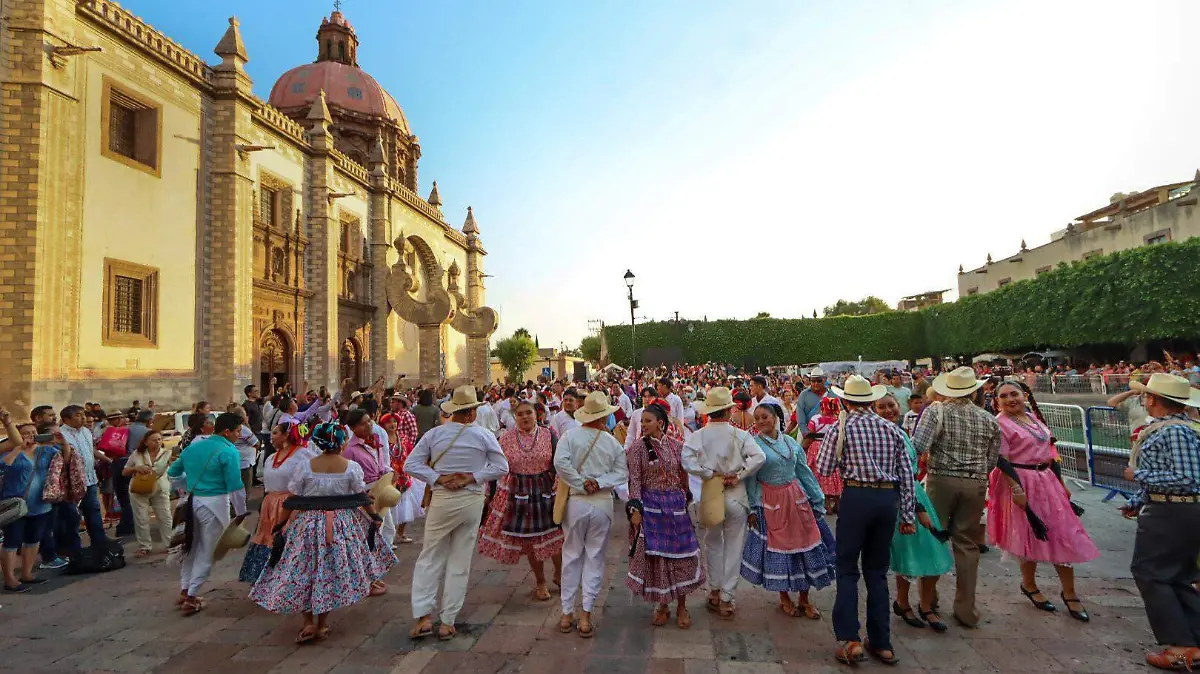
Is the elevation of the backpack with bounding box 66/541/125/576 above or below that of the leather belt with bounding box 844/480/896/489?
below

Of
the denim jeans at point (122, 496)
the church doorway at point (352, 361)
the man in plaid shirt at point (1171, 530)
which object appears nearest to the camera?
the man in plaid shirt at point (1171, 530)

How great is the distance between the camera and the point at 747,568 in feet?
15.7

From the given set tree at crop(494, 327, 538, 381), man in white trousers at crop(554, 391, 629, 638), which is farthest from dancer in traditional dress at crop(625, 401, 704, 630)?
tree at crop(494, 327, 538, 381)

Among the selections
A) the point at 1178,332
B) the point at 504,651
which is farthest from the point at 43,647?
the point at 1178,332

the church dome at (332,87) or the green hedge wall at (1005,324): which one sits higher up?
the church dome at (332,87)

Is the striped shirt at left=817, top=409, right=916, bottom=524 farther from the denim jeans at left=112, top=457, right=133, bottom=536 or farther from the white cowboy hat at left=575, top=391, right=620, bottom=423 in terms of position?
the denim jeans at left=112, top=457, right=133, bottom=536

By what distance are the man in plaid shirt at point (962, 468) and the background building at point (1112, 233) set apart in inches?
1205

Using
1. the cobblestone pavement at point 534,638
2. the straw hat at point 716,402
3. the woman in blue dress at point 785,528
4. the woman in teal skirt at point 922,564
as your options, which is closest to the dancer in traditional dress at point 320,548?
the cobblestone pavement at point 534,638

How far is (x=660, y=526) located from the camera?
4.50 meters

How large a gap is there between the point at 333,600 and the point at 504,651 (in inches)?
52.0

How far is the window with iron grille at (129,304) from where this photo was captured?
1315 cm

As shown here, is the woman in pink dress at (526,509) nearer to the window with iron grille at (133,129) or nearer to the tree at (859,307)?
the window with iron grille at (133,129)

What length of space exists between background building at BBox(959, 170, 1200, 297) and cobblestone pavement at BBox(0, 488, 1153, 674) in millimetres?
30571

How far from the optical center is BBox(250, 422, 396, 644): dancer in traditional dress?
4219 mm
